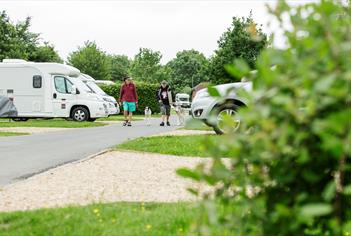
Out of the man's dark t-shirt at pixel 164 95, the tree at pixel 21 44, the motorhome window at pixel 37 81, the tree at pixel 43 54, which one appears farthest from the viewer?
the tree at pixel 43 54

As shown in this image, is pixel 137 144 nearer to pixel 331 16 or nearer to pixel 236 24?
pixel 331 16

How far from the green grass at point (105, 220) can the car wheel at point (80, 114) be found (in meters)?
21.4

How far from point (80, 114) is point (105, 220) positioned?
22234 millimetres

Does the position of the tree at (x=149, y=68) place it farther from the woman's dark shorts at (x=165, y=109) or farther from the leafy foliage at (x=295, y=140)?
the leafy foliage at (x=295, y=140)

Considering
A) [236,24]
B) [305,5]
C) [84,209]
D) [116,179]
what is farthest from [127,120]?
[236,24]

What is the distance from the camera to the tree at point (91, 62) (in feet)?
246

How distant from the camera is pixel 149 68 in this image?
86.2 meters

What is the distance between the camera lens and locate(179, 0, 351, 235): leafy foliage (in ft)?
6.18

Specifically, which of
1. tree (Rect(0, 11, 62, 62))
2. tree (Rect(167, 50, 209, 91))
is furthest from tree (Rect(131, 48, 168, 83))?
tree (Rect(167, 50, 209, 91))

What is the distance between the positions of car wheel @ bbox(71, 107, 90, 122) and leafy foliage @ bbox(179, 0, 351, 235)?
81.5 feet

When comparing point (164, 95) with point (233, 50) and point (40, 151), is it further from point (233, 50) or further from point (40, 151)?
point (233, 50)

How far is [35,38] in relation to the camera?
6353 centimetres

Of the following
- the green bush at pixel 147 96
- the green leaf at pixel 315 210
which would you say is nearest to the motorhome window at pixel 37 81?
the green bush at pixel 147 96

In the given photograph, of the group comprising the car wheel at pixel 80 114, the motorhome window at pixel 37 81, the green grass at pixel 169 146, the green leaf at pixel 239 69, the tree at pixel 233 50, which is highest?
the tree at pixel 233 50
